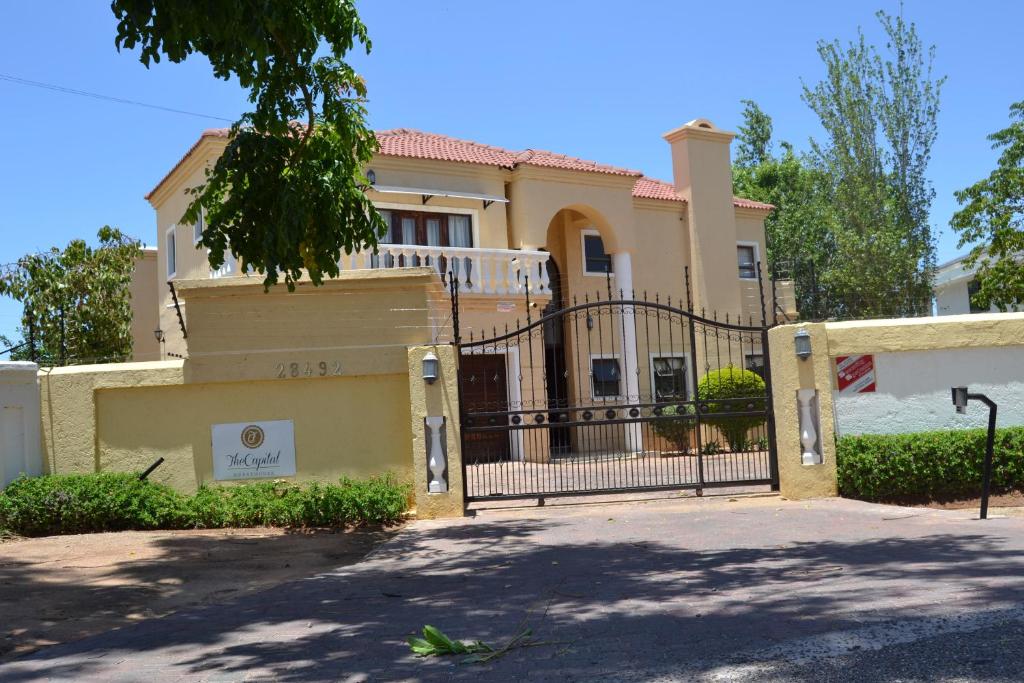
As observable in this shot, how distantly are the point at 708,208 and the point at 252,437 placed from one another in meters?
16.3

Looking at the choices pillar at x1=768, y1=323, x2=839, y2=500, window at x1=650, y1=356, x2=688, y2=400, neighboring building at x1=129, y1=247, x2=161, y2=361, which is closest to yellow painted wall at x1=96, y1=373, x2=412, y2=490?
pillar at x1=768, y1=323, x2=839, y2=500

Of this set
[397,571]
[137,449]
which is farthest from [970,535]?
[137,449]

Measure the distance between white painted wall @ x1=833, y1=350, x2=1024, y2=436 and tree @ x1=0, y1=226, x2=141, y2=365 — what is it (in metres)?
13.8

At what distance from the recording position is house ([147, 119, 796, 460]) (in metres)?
20.1

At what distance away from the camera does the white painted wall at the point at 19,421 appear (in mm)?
11273

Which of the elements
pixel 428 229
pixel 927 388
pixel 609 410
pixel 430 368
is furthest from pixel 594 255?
pixel 430 368

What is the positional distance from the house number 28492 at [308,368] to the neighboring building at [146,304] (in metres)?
13.3

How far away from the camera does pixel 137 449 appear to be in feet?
38.8

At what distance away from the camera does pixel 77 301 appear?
1898 cm

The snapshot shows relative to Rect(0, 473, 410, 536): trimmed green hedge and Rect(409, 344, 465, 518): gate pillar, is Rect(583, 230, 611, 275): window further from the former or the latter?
Rect(0, 473, 410, 536): trimmed green hedge

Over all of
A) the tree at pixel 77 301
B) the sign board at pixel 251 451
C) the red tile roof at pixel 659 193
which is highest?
the red tile roof at pixel 659 193

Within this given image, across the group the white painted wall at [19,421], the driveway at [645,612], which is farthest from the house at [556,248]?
the driveway at [645,612]

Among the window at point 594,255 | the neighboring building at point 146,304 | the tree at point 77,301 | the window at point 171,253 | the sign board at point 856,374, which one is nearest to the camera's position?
the sign board at point 856,374

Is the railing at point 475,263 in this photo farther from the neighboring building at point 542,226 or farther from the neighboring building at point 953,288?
the neighboring building at point 953,288
